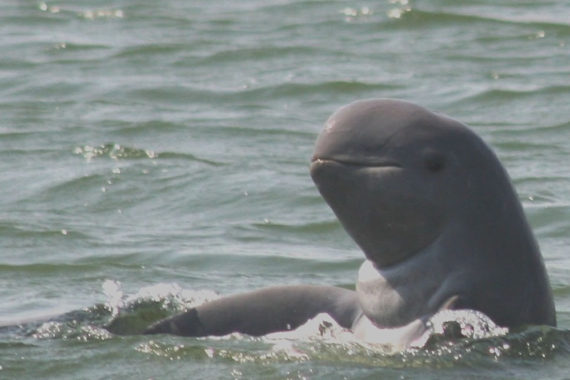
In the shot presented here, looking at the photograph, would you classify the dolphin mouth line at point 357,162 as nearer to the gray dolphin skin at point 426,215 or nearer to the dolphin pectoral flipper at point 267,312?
the gray dolphin skin at point 426,215

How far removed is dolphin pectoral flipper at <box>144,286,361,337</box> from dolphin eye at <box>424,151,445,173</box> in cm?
68

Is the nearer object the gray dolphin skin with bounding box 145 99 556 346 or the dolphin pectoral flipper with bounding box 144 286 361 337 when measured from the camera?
the gray dolphin skin with bounding box 145 99 556 346

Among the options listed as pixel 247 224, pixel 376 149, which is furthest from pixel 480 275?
pixel 247 224

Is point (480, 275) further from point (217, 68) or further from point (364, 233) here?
point (217, 68)

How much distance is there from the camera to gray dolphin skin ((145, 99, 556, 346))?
6258mm

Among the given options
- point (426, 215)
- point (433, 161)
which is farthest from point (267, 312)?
point (433, 161)

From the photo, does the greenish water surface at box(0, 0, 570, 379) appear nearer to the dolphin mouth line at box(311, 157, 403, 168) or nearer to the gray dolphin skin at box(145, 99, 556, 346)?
the gray dolphin skin at box(145, 99, 556, 346)

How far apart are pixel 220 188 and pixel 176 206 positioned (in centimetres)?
47

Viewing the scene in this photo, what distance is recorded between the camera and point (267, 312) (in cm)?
675

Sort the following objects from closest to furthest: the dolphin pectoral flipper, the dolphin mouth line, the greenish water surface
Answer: the dolphin mouth line → the greenish water surface → the dolphin pectoral flipper

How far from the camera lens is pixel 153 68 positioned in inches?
675

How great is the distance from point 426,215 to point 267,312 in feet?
2.61

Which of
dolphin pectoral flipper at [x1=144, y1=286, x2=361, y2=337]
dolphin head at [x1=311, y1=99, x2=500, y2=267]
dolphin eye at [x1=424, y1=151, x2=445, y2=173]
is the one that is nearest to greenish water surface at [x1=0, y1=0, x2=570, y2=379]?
dolphin pectoral flipper at [x1=144, y1=286, x2=361, y2=337]

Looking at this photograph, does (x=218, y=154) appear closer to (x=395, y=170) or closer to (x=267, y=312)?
(x=267, y=312)
